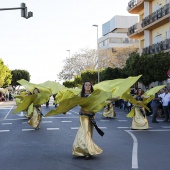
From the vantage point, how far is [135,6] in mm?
46406

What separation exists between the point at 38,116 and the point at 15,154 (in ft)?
23.2

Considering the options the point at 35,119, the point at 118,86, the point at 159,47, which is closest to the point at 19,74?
the point at 159,47

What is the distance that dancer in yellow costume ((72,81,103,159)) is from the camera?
9.35 meters

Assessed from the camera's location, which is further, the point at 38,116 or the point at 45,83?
the point at 38,116

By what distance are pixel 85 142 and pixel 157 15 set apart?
106ft

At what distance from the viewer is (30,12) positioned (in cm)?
1867

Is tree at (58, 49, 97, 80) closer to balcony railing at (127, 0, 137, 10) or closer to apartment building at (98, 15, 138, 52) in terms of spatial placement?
apartment building at (98, 15, 138, 52)

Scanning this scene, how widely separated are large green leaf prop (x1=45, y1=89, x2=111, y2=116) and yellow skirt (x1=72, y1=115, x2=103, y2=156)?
33cm

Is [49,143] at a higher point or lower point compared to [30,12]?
lower

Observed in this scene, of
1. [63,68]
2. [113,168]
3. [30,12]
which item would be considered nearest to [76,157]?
[113,168]

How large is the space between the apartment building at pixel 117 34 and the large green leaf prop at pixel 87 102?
300 ft

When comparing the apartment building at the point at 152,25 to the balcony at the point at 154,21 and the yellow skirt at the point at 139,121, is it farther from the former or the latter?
the yellow skirt at the point at 139,121

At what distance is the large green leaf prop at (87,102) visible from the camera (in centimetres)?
920

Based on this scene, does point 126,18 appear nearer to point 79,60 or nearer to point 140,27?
point 79,60
